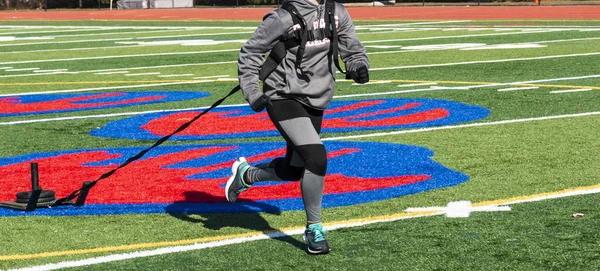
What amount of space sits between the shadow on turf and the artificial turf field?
2cm

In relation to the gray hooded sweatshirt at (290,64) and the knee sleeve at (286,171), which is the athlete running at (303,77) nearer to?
→ the gray hooded sweatshirt at (290,64)

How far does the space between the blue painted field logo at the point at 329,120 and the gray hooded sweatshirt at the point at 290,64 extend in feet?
16.0

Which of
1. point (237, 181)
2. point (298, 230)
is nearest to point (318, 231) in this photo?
point (298, 230)

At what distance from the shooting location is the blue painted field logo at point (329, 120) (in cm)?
1122

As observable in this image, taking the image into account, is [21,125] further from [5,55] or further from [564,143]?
[5,55]

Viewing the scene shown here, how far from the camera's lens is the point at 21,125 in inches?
482

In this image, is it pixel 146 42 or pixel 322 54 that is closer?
pixel 322 54

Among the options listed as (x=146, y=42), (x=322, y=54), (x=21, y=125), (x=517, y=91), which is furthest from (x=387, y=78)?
(x=146, y=42)

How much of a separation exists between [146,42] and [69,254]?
22608mm

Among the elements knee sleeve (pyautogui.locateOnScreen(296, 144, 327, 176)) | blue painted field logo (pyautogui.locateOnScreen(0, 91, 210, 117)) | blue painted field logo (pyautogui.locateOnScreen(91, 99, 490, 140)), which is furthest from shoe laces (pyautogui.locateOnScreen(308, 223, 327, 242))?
blue painted field logo (pyautogui.locateOnScreen(0, 91, 210, 117))

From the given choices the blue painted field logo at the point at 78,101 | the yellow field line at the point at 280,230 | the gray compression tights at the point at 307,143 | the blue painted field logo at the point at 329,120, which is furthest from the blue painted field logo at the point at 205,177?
the blue painted field logo at the point at 78,101

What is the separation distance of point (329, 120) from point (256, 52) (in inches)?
240

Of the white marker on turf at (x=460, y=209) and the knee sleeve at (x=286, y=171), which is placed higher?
the knee sleeve at (x=286, y=171)

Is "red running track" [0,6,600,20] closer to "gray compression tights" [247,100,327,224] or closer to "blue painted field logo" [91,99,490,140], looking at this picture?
"blue painted field logo" [91,99,490,140]
